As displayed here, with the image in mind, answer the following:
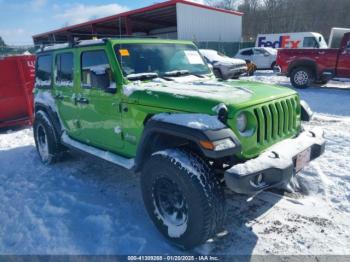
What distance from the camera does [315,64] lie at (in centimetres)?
1092

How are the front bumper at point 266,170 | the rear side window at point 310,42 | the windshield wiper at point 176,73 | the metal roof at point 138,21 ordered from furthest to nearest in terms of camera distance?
the metal roof at point 138,21, the rear side window at point 310,42, the windshield wiper at point 176,73, the front bumper at point 266,170

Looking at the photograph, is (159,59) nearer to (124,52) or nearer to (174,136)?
(124,52)

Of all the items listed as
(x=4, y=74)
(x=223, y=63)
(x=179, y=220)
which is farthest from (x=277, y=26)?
(x=179, y=220)

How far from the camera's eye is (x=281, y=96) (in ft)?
10.2

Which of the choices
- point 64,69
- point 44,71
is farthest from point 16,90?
point 64,69

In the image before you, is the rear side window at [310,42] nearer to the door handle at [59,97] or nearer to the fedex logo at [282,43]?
the fedex logo at [282,43]

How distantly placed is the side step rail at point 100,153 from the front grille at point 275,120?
1.43 m

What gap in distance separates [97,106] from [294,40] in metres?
21.9

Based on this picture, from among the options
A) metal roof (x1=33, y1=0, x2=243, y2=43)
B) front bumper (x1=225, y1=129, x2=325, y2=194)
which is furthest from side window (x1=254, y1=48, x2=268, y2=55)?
front bumper (x1=225, y1=129, x2=325, y2=194)

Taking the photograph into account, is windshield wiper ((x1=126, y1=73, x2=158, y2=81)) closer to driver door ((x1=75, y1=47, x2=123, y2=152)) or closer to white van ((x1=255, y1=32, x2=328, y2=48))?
driver door ((x1=75, y1=47, x2=123, y2=152))

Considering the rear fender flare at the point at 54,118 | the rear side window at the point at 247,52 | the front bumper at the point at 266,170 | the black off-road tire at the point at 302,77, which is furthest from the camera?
the rear side window at the point at 247,52

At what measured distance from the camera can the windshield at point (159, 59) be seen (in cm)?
348

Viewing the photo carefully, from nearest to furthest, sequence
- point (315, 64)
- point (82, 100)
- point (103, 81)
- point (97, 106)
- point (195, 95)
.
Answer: point (195, 95), point (103, 81), point (97, 106), point (82, 100), point (315, 64)

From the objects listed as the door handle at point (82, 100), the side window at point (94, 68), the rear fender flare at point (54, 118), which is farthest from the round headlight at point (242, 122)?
the rear fender flare at point (54, 118)
